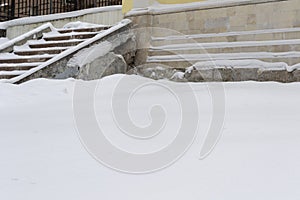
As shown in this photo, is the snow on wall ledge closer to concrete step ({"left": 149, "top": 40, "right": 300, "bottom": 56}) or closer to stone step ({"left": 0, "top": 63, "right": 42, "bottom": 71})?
concrete step ({"left": 149, "top": 40, "right": 300, "bottom": 56})

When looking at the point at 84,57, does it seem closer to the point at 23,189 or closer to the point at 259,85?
the point at 259,85

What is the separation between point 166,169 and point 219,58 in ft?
15.2

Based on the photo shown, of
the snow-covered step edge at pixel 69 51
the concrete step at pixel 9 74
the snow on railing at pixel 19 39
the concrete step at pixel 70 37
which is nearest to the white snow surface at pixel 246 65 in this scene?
the snow-covered step edge at pixel 69 51

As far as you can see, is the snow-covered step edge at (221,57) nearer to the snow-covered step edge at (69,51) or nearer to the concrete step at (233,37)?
the concrete step at (233,37)

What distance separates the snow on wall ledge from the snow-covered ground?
504cm

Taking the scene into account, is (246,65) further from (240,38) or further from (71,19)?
(71,19)

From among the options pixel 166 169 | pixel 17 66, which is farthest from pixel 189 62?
pixel 166 169

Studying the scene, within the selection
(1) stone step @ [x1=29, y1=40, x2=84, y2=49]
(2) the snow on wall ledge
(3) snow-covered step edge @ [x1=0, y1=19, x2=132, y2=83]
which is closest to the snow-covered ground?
(3) snow-covered step edge @ [x1=0, y1=19, x2=132, y2=83]

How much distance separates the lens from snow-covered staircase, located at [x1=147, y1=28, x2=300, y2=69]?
19.4ft

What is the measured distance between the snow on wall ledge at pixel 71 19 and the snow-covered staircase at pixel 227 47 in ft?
5.40

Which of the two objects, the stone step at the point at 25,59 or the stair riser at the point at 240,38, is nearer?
the stair riser at the point at 240,38

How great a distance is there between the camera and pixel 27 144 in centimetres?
239

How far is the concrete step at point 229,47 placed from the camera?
19.4 ft

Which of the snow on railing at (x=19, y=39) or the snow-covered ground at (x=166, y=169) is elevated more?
the snow on railing at (x=19, y=39)
